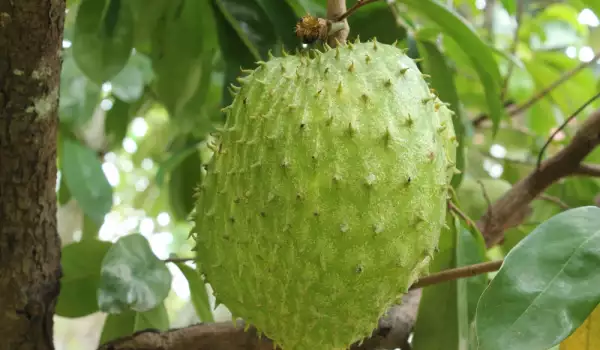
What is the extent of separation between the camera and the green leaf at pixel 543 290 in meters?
0.57

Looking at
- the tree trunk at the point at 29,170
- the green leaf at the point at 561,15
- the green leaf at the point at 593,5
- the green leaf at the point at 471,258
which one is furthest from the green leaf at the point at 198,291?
the green leaf at the point at 561,15

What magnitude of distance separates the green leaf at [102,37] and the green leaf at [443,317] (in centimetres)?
75

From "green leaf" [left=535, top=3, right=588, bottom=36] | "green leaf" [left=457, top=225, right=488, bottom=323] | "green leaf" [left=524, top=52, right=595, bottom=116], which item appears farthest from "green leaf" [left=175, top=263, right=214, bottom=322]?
"green leaf" [left=535, top=3, right=588, bottom=36]

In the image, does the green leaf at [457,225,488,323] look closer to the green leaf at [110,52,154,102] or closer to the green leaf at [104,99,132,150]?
the green leaf at [110,52,154,102]

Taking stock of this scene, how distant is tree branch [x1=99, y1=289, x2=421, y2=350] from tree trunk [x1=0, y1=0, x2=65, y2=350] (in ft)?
0.43

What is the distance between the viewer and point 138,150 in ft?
8.77

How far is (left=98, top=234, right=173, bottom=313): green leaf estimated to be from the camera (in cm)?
92

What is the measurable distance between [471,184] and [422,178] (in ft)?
2.70

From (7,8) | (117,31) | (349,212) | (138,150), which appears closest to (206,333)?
(349,212)

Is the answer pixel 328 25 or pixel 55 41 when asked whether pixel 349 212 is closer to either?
pixel 328 25

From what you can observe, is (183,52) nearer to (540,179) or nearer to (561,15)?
(540,179)

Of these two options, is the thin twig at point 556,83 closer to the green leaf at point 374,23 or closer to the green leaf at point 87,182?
the green leaf at point 374,23

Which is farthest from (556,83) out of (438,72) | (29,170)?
(29,170)

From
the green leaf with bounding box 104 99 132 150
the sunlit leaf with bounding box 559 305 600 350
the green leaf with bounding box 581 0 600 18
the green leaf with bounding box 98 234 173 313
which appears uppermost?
the green leaf with bounding box 104 99 132 150
